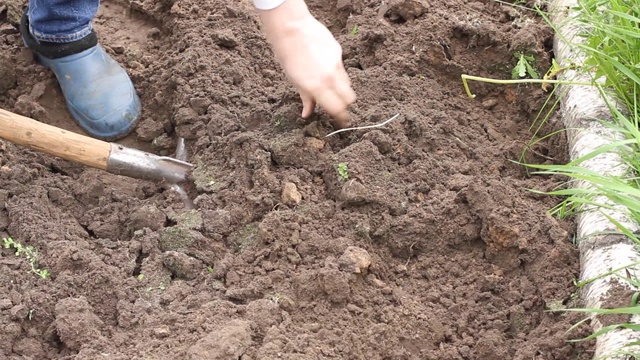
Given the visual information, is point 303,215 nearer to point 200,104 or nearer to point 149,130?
point 200,104

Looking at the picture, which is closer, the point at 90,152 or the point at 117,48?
the point at 90,152

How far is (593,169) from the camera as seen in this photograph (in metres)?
2.25

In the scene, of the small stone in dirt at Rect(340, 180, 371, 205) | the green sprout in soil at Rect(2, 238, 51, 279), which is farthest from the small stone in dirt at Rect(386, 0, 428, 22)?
the green sprout in soil at Rect(2, 238, 51, 279)

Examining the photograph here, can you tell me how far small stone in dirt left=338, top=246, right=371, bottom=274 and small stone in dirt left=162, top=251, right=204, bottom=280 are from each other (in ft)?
1.45

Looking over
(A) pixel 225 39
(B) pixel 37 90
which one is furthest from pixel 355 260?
(B) pixel 37 90

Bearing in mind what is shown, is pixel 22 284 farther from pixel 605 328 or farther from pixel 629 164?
pixel 629 164

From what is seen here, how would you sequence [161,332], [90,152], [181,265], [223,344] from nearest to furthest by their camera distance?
→ [223,344], [161,332], [181,265], [90,152]

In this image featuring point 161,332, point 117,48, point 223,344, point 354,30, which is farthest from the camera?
point 117,48

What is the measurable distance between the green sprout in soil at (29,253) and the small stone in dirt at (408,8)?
159 cm

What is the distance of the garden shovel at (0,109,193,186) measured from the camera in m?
2.35

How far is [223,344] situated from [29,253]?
750 mm

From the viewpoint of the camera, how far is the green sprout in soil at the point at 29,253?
2.18 metres

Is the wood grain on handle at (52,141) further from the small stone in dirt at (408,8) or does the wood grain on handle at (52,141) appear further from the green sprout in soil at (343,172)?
the small stone in dirt at (408,8)

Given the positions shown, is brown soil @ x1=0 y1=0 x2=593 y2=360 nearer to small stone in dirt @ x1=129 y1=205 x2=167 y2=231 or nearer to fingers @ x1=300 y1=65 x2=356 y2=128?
small stone in dirt @ x1=129 y1=205 x2=167 y2=231
